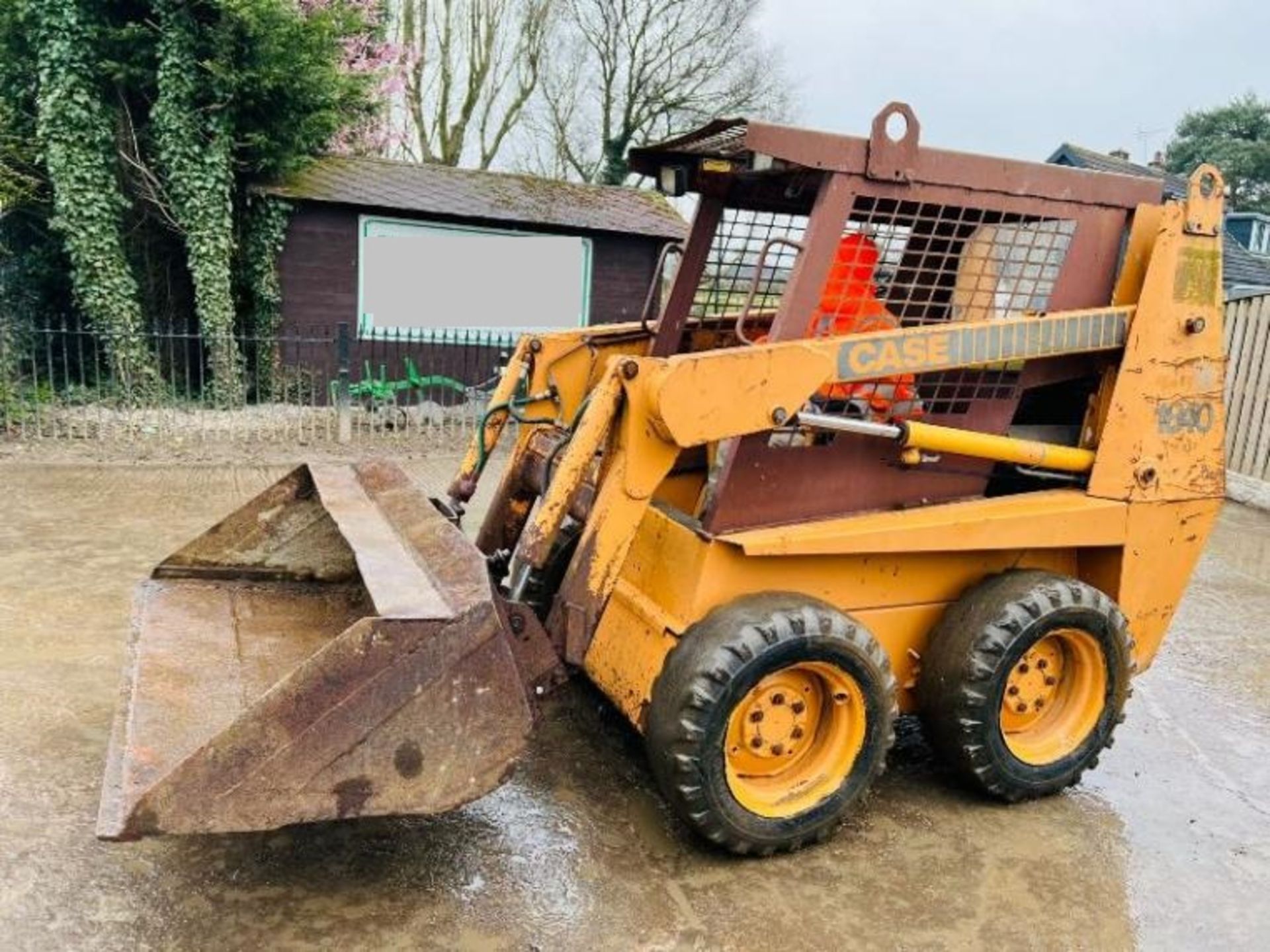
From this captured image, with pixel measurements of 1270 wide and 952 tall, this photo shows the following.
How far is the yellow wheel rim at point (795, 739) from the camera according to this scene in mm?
3297

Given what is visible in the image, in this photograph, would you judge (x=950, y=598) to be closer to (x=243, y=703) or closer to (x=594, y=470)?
(x=594, y=470)

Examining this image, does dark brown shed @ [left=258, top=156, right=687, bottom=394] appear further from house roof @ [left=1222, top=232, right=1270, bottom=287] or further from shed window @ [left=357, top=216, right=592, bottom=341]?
house roof @ [left=1222, top=232, right=1270, bottom=287]

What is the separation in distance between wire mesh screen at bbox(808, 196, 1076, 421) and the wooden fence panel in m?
6.90

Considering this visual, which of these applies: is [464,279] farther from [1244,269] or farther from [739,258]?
[1244,269]

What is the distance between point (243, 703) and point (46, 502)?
5132 millimetres

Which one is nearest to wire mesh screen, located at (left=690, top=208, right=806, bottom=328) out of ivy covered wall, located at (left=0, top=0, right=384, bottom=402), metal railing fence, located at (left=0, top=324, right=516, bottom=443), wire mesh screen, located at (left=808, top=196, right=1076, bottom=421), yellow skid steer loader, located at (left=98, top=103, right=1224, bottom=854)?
yellow skid steer loader, located at (left=98, top=103, right=1224, bottom=854)

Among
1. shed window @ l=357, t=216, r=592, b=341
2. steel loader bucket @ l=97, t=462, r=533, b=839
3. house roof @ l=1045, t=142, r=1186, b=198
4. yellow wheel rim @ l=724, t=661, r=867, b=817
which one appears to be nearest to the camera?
steel loader bucket @ l=97, t=462, r=533, b=839

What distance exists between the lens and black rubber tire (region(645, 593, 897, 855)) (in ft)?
10.2

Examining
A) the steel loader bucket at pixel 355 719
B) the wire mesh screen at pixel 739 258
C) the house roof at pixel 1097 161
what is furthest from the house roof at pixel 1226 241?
the steel loader bucket at pixel 355 719

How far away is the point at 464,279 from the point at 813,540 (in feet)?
34.7

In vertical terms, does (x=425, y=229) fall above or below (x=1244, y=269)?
below

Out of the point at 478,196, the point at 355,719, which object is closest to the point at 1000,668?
the point at 355,719

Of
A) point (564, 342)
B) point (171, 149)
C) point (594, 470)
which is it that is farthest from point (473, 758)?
point (171, 149)

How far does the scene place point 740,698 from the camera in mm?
3135
